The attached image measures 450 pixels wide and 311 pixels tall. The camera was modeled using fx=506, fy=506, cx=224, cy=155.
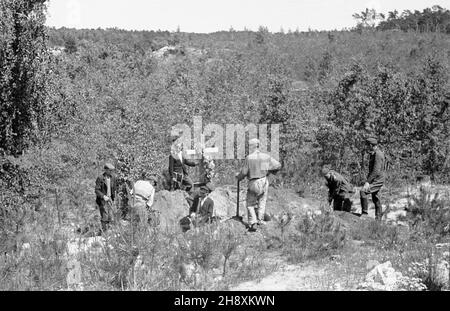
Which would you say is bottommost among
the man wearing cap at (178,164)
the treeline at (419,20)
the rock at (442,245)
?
the rock at (442,245)

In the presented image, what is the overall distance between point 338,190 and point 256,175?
6.97ft

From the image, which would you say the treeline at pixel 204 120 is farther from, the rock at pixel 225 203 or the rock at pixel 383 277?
the rock at pixel 383 277

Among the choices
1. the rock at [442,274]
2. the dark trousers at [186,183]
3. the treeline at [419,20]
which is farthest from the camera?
the treeline at [419,20]

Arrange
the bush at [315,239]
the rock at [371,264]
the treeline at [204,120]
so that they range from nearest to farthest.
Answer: the rock at [371,264] < the bush at [315,239] < the treeline at [204,120]

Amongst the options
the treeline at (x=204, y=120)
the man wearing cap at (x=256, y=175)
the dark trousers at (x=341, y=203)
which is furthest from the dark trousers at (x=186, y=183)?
the dark trousers at (x=341, y=203)

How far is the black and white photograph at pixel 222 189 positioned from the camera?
566cm

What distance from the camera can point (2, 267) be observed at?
227 inches

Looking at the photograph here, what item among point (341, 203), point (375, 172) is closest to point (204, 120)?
point (341, 203)

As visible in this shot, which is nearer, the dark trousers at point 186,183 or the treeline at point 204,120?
the dark trousers at point 186,183

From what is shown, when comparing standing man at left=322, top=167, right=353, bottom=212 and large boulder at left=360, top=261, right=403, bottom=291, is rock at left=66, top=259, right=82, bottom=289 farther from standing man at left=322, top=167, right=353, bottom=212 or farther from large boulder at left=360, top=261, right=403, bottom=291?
standing man at left=322, top=167, right=353, bottom=212

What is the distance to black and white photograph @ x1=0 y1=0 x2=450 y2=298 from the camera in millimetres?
5664
